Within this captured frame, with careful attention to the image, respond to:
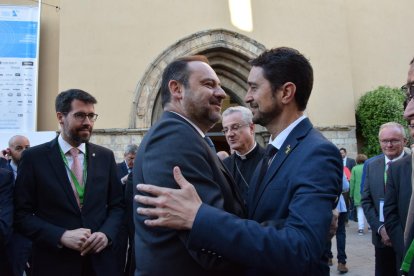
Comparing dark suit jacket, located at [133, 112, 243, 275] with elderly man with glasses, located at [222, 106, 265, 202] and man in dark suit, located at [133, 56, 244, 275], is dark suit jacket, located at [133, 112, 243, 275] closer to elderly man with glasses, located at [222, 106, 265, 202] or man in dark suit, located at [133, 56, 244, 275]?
man in dark suit, located at [133, 56, 244, 275]

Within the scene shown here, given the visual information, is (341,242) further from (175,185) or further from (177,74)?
(175,185)

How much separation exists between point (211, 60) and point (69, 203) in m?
8.82

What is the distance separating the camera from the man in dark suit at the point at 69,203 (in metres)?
2.67

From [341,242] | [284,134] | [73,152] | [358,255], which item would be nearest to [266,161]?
[284,134]

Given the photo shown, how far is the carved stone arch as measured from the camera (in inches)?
400

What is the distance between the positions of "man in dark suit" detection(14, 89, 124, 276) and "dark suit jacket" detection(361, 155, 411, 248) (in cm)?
239

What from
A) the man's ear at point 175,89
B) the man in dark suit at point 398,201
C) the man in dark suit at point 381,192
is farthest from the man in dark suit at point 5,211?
the man in dark suit at point 381,192

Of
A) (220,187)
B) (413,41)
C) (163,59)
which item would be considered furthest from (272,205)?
(413,41)

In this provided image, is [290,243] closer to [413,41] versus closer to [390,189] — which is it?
[390,189]

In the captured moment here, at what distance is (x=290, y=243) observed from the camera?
1.27 meters

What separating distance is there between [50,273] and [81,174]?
2.17ft

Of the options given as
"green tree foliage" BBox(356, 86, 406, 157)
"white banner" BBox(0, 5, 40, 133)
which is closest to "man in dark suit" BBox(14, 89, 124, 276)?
"white banner" BBox(0, 5, 40, 133)

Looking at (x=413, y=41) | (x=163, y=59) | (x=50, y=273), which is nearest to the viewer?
(x=50, y=273)

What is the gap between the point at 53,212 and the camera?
2.75m
